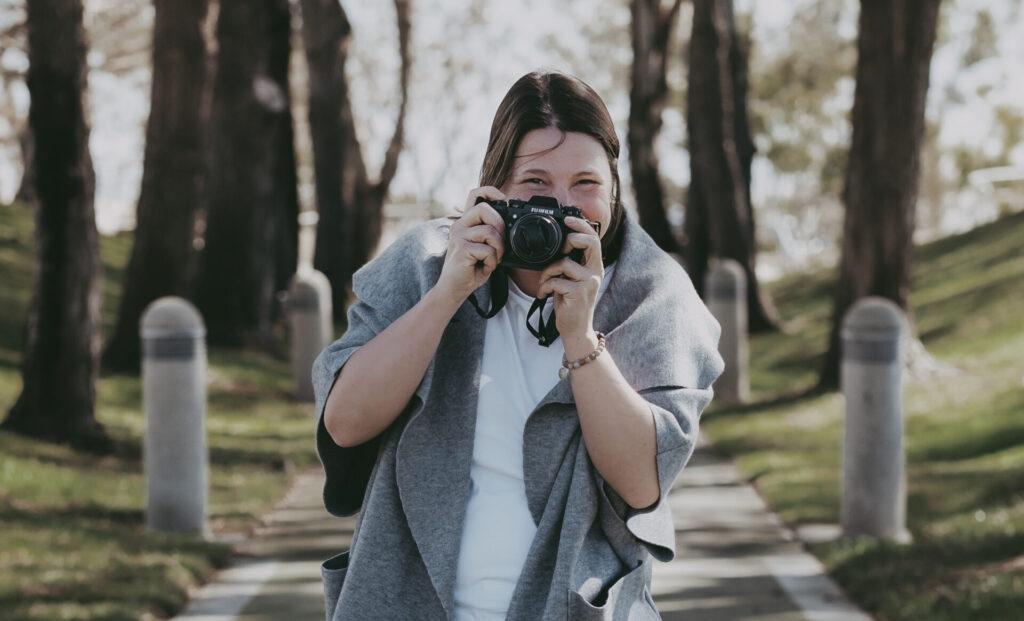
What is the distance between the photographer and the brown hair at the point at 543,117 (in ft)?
7.91

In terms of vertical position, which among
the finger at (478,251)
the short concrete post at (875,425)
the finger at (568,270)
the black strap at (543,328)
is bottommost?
the short concrete post at (875,425)

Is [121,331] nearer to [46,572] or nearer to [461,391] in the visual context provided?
[46,572]

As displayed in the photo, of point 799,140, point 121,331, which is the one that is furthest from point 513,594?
point 799,140

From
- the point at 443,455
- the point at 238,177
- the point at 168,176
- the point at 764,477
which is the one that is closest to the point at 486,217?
the point at 443,455

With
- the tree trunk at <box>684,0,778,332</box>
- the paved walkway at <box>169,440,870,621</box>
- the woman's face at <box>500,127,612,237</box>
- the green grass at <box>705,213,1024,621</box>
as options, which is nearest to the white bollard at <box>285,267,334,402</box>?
the green grass at <box>705,213,1024,621</box>

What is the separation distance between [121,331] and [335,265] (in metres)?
8.79

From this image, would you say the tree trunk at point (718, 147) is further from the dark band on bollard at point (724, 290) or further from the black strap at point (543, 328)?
the black strap at point (543, 328)

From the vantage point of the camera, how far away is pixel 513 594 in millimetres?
2285

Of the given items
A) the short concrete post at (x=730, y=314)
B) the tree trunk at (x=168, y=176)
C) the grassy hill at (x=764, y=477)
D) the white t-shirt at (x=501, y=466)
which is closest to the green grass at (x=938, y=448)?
the grassy hill at (x=764, y=477)

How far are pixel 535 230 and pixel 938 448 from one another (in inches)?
311

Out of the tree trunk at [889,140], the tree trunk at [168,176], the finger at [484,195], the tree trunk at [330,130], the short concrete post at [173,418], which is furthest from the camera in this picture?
the tree trunk at [330,130]

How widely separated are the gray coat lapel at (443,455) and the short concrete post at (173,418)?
15.3ft

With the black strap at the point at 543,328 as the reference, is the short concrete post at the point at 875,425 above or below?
below

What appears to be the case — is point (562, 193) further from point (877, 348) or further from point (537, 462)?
point (877, 348)
